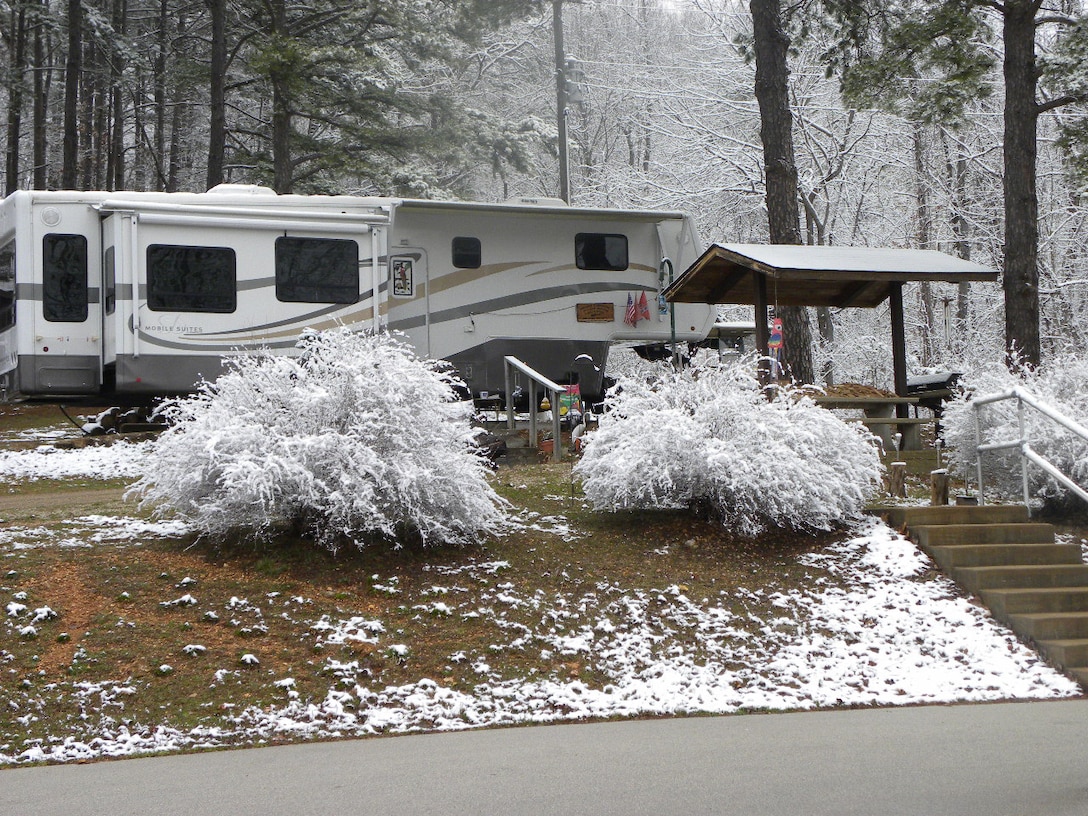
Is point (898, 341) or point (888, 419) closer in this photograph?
point (888, 419)

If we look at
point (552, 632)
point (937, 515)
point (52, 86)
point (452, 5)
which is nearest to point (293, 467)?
point (552, 632)

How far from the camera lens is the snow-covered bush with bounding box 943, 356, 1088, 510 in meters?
11.1

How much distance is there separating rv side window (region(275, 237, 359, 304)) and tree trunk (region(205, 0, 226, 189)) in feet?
23.9

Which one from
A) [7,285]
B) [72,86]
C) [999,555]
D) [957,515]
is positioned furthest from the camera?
[72,86]

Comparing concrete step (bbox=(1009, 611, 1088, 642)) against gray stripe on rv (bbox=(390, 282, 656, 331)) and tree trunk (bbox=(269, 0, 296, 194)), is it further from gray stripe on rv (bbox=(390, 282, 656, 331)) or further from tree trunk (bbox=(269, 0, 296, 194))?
tree trunk (bbox=(269, 0, 296, 194))

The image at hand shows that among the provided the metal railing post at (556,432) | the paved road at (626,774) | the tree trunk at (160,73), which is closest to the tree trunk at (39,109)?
the tree trunk at (160,73)

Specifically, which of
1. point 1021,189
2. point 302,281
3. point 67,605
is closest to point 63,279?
point 302,281

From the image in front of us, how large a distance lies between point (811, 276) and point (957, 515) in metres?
3.35

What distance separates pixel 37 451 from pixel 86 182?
1883 cm

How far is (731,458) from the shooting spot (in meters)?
9.58

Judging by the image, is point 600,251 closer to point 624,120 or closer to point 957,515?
point 957,515

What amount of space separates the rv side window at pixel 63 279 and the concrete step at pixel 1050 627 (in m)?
11.4

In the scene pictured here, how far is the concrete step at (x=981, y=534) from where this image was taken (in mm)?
9648

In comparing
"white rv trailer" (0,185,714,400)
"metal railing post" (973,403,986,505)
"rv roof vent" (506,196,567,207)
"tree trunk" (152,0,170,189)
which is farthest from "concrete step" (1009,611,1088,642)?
"tree trunk" (152,0,170,189)
